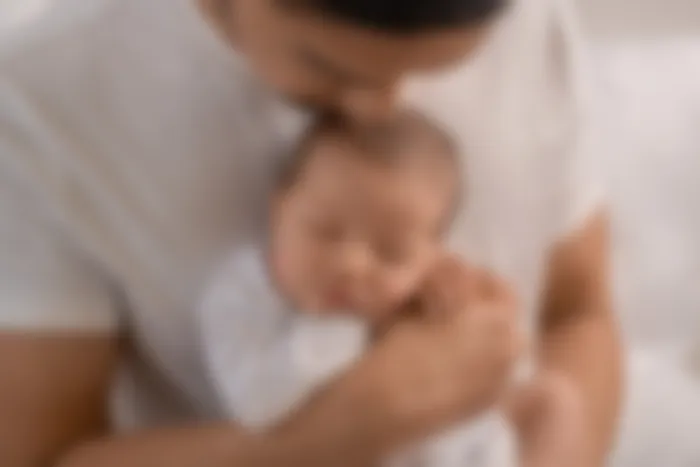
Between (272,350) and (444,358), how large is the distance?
86 mm

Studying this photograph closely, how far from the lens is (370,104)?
18.6 inches

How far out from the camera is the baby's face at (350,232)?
0.48 m

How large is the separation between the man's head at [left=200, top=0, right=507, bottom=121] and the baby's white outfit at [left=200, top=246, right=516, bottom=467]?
0.10 metres

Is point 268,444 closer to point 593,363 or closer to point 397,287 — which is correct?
point 397,287

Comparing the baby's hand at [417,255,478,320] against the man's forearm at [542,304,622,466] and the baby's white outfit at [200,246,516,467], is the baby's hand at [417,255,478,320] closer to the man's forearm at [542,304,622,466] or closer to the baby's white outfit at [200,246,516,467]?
the baby's white outfit at [200,246,516,467]

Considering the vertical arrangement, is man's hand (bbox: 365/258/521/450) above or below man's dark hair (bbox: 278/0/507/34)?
below

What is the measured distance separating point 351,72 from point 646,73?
19.2 inches

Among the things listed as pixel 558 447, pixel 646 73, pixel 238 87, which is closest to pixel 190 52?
pixel 238 87

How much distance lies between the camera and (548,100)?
0.66 m

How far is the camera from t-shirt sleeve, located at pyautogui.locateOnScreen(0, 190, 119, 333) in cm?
53

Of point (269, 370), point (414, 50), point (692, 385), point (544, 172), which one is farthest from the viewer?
point (692, 385)

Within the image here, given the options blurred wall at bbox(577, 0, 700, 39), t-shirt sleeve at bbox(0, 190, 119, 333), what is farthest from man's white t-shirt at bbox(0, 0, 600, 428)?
blurred wall at bbox(577, 0, 700, 39)

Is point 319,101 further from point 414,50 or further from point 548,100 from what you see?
point 548,100

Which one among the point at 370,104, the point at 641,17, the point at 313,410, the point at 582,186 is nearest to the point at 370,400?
the point at 313,410
